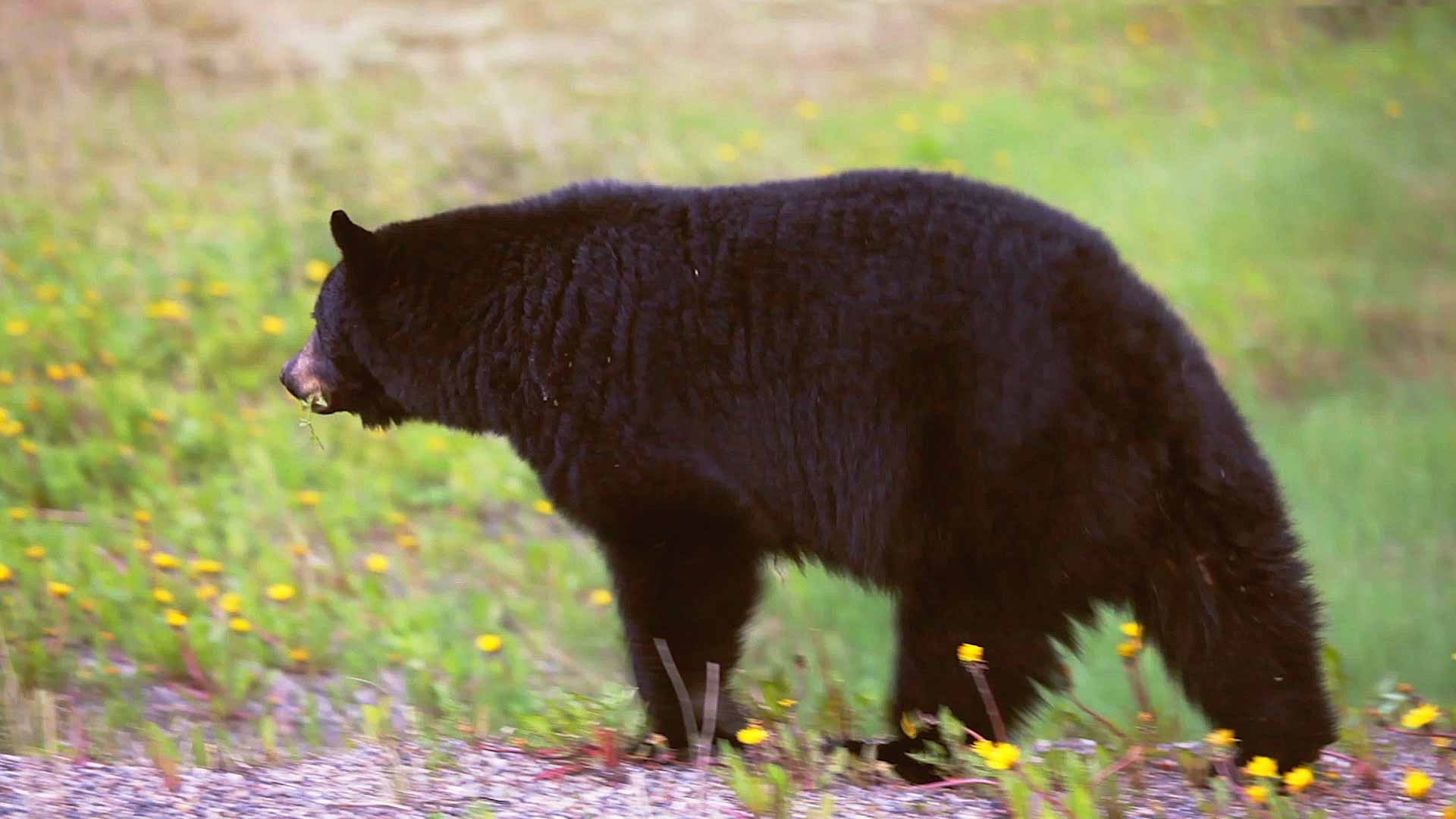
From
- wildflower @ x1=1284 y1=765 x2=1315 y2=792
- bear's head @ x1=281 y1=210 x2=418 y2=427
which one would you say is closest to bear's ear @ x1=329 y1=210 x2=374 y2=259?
bear's head @ x1=281 y1=210 x2=418 y2=427

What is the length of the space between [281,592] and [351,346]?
3.86 ft

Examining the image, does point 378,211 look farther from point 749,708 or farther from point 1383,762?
point 1383,762

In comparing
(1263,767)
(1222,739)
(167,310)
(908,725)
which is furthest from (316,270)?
(1263,767)

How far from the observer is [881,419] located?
143 inches

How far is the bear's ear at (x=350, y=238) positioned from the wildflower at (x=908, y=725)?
75.1 inches

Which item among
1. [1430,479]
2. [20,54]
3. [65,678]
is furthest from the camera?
[20,54]

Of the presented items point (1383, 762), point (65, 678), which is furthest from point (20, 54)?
point (1383, 762)

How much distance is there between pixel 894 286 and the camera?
3613 millimetres

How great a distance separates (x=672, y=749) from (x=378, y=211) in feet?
17.0

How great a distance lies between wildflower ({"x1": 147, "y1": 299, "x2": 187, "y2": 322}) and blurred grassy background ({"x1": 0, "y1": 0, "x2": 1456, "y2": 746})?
0.02 meters

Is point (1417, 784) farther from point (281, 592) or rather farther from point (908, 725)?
point (281, 592)

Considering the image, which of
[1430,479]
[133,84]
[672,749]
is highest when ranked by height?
[133,84]

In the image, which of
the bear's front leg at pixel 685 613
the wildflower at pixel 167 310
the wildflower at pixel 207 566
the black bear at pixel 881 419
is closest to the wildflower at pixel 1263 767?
the black bear at pixel 881 419

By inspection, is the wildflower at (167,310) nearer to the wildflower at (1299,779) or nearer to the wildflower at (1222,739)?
the wildflower at (1222,739)
